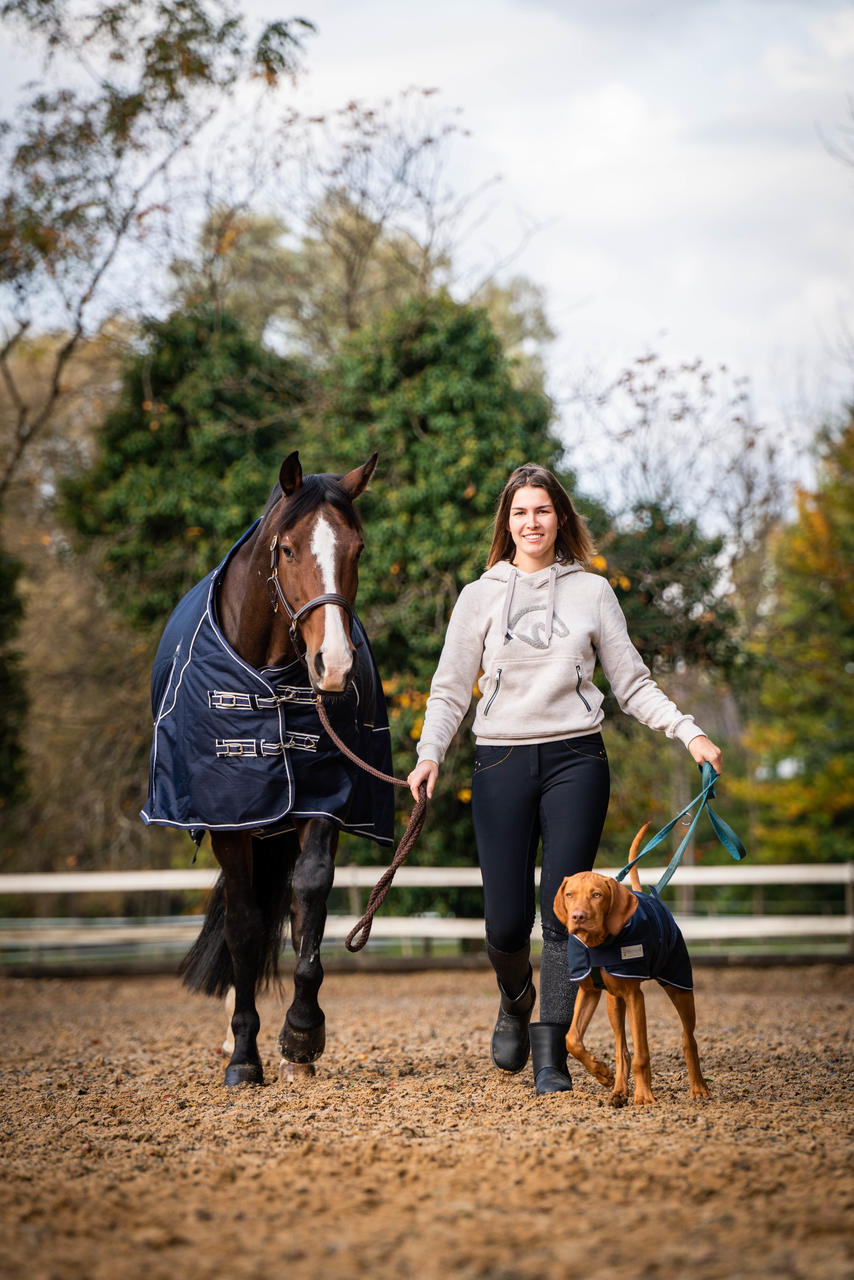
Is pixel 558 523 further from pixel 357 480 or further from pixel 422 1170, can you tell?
pixel 422 1170

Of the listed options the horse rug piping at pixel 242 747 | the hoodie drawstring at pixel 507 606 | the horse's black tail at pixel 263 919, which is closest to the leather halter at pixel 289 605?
the horse rug piping at pixel 242 747

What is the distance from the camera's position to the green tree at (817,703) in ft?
60.1

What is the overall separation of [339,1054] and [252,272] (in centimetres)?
1368

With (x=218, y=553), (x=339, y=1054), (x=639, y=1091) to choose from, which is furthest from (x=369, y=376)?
(x=639, y=1091)

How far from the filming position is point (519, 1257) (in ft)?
6.64

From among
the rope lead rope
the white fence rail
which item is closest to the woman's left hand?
the rope lead rope

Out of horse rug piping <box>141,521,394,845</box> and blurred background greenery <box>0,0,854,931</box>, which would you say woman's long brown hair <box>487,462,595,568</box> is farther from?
blurred background greenery <box>0,0,854,931</box>

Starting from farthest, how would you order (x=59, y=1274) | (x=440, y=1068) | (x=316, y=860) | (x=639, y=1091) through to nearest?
(x=440, y=1068), (x=316, y=860), (x=639, y=1091), (x=59, y=1274)

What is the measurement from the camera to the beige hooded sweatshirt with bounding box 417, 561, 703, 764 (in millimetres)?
3814

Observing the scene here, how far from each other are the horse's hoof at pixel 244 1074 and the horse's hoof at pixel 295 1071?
0.10 m

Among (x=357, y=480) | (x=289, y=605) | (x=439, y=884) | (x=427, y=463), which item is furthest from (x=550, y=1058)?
(x=427, y=463)

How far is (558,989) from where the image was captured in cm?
378

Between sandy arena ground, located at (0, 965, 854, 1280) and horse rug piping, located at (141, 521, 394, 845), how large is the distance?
0.98 metres

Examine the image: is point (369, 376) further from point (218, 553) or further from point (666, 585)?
point (666, 585)
